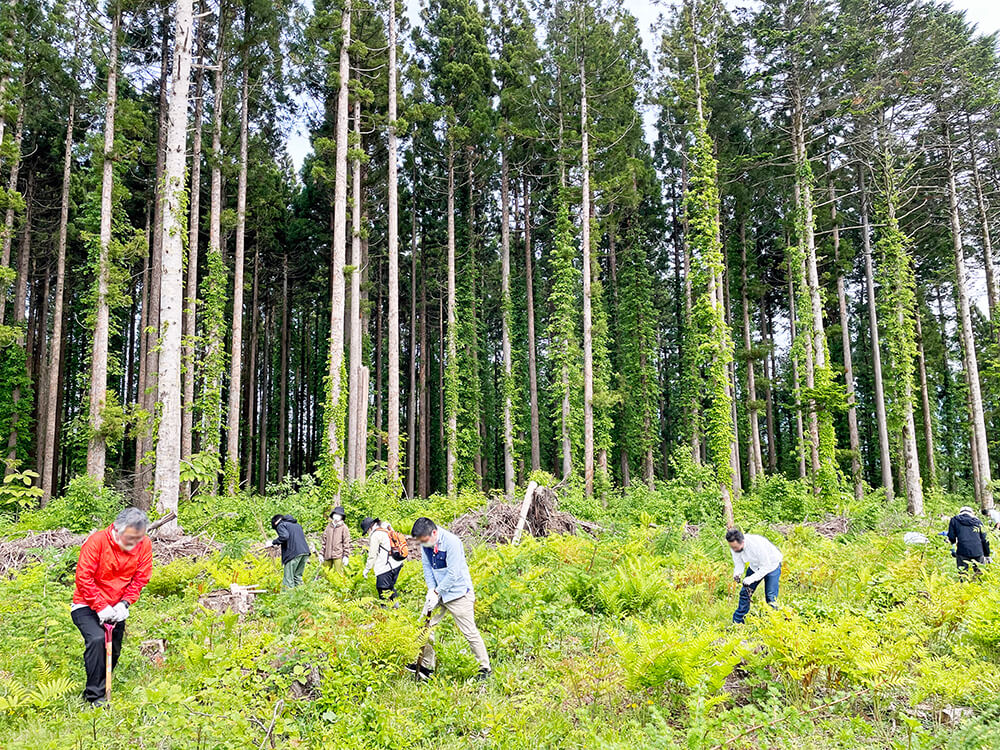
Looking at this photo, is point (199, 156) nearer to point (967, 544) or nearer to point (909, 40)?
point (967, 544)

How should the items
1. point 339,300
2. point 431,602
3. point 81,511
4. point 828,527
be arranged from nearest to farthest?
point 431,602
point 81,511
point 828,527
point 339,300

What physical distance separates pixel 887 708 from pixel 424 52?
2677 centimetres

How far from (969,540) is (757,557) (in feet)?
16.0

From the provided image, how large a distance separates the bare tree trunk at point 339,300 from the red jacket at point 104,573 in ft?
34.9

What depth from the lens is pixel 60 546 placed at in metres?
10.9

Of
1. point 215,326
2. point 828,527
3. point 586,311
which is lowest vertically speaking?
point 828,527

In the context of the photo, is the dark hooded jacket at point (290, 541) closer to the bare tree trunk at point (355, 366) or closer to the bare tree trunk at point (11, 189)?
the bare tree trunk at point (355, 366)

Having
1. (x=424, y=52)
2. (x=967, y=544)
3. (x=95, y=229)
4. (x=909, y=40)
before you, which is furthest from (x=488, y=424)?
(x=967, y=544)

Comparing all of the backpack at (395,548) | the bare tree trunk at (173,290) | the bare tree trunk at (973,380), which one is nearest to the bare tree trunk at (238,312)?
the bare tree trunk at (173,290)

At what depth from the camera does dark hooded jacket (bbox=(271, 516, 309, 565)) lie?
8.92 meters

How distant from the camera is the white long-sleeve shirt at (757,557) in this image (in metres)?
7.80

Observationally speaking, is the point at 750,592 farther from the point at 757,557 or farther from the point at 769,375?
the point at 769,375

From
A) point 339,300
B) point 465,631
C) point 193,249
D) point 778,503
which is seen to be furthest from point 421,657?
point 193,249

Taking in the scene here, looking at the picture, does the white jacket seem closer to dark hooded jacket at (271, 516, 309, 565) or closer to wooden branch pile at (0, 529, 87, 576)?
dark hooded jacket at (271, 516, 309, 565)
